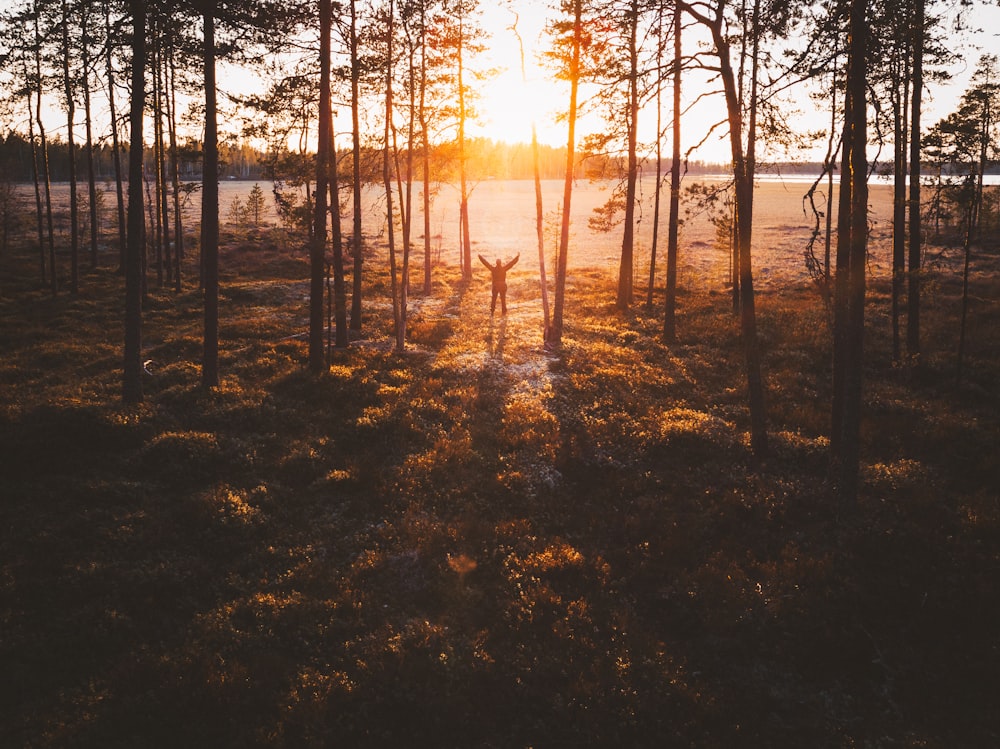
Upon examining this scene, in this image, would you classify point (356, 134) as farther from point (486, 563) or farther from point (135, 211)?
point (486, 563)

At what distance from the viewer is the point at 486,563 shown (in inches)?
385

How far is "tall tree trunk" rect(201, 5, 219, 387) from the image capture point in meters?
14.2

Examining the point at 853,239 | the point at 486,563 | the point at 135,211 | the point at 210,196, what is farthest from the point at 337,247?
the point at 853,239

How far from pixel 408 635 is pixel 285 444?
6.96 meters

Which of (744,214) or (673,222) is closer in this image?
(744,214)

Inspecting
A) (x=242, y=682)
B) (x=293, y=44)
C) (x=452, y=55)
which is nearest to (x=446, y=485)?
(x=242, y=682)

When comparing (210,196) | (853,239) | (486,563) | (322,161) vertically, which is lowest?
(486,563)

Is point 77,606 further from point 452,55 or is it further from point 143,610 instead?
point 452,55

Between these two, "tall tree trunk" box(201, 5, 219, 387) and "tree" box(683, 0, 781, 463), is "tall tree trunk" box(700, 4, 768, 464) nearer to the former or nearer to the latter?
"tree" box(683, 0, 781, 463)

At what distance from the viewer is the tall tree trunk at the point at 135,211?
12852 millimetres

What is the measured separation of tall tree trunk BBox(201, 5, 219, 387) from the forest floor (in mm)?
1168

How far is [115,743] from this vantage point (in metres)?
6.04

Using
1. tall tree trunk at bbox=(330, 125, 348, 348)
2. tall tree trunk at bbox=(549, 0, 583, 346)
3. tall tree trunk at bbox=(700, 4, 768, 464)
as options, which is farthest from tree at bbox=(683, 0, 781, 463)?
tall tree trunk at bbox=(330, 125, 348, 348)

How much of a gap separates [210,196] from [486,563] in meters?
12.3
